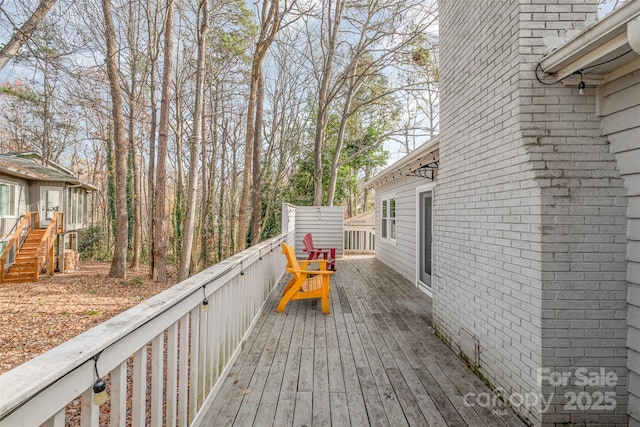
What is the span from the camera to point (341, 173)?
14.8m

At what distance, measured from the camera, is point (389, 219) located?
8586 mm

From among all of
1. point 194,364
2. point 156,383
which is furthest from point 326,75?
point 156,383

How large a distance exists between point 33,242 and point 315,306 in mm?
10978

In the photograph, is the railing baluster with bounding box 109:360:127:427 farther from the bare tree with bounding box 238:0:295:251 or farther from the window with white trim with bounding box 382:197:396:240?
the bare tree with bounding box 238:0:295:251

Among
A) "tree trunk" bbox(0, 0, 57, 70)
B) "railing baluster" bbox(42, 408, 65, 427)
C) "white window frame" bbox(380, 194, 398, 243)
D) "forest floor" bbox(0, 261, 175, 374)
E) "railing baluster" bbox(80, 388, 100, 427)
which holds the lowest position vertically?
"forest floor" bbox(0, 261, 175, 374)

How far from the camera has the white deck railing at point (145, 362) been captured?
2.63 ft

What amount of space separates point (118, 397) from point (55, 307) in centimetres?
735

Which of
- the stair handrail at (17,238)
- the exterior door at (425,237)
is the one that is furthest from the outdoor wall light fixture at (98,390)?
the stair handrail at (17,238)

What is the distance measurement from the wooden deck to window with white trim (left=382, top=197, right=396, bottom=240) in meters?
3.93

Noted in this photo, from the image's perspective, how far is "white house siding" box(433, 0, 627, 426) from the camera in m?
2.07

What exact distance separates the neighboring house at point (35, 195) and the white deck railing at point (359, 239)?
10.4 m

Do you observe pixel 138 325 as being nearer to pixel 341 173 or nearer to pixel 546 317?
pixel 546 317

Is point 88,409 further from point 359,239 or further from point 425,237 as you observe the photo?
point 359,239

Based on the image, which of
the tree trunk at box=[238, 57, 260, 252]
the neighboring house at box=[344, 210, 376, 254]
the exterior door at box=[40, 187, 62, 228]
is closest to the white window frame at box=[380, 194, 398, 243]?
the neighboring house at box=[344, 210, 376, 254]
